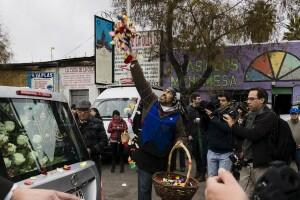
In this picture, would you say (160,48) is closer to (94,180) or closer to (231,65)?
(231,65)

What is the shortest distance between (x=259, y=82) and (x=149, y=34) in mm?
5037

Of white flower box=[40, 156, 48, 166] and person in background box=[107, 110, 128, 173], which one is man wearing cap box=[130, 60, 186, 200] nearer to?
white flower box=[40, 156, 48, 166]

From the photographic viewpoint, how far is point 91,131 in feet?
22.7

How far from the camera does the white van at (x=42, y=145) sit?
336 cm

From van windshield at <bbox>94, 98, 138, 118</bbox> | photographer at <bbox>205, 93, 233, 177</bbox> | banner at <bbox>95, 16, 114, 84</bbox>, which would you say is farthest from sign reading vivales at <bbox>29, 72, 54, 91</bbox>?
banner at <bbox>95, 16, 114, 84</bbox>

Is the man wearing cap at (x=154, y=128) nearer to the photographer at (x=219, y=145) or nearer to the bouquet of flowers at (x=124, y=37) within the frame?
the bouquet of flowers at (x=124, y=37)

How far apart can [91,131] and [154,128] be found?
1997 mm

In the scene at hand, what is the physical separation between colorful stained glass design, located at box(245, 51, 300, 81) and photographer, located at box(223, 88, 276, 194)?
14144mm

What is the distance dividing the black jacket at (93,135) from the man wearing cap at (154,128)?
155 centimetres

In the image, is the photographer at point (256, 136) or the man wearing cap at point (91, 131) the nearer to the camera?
the photographer at point (256, 136)

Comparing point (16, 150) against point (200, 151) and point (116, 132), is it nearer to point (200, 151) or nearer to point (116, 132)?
point (200, 151)

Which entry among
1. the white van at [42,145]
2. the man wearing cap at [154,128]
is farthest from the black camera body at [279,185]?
the man wearing cap at [154,128]

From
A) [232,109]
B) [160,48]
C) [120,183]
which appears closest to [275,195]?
[232,109]

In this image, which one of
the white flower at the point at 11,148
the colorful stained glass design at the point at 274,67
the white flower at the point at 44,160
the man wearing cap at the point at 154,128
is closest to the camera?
the white flower at the point at 11,148
